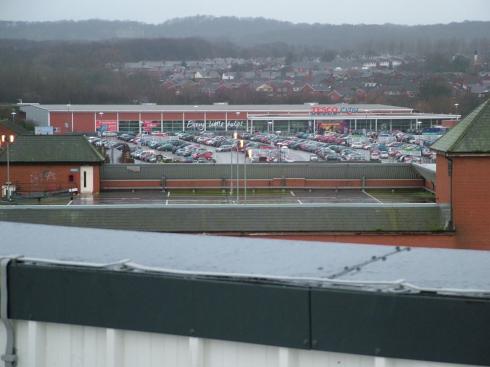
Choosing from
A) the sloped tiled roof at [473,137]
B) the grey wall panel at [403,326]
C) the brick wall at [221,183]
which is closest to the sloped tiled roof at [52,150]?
the brick wall at [221,183]

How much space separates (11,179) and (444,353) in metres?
15.1

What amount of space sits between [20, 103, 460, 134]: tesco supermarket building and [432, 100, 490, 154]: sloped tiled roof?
1255 inches

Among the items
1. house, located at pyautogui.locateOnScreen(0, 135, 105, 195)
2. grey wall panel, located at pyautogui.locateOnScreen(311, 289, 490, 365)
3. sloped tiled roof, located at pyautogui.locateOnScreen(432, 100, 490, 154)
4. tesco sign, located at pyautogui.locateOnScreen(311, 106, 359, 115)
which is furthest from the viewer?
tesco sign, located at pyautogui.locateOnScreen(311, 106, 359, 115)

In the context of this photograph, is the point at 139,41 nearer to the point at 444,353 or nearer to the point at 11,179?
the point at 11,179

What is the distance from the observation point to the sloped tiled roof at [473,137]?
38.5 ft

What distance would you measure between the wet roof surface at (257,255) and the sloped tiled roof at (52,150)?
511 inches

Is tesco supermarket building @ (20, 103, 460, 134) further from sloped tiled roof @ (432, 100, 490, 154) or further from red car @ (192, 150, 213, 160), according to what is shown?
sloped tiled roof @ (432, 100, 490, 154)

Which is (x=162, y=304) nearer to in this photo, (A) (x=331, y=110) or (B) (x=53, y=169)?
(B) (x=53, y=169)

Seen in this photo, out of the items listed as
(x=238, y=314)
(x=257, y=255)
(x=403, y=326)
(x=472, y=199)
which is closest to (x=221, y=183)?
(x=472, y=199)

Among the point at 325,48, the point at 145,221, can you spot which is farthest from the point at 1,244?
the point at 325,48

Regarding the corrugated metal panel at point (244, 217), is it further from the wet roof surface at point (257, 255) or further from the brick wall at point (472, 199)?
the wet roof surface at point (257, 255)

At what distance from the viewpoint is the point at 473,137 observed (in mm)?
11906

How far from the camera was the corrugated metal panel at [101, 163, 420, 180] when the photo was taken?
17203 millimetres

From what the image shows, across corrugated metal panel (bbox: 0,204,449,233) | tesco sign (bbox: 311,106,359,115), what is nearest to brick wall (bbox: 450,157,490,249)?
corrugated metal panel (bbox: 0,204,449,233)
